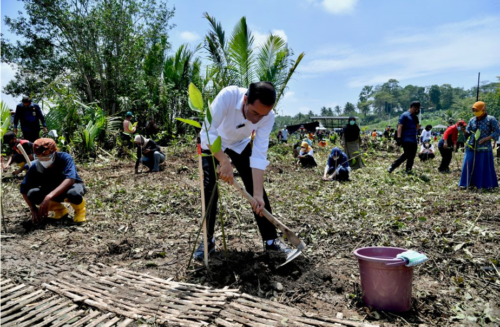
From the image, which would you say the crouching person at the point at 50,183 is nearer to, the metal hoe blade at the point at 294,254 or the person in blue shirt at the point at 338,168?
the metal hoe blade at the point at 294,254

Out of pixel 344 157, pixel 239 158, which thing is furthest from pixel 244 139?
pixel 344 157

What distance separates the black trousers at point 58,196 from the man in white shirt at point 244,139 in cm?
204

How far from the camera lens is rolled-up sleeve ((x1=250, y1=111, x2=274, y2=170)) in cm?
272

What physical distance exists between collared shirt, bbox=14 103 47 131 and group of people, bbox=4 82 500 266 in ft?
0.08

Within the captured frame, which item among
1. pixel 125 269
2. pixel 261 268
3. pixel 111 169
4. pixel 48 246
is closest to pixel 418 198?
pixel 261 268

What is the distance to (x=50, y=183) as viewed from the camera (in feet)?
13.8

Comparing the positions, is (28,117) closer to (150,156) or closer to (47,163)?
(150,156)

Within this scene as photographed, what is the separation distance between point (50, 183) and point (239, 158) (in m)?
2.64

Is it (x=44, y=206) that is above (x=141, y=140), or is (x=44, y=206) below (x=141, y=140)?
below

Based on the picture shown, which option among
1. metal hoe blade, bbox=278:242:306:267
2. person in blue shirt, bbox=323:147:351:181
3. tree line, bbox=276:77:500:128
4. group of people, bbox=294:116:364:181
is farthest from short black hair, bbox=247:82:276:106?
tree line, bbox=276:77:500:128

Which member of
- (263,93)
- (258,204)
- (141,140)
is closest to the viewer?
(263,93)

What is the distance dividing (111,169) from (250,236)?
6.24m

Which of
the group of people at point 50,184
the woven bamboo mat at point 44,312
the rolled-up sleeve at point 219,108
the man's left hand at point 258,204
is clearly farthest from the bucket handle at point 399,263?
the group of people at point 50,184

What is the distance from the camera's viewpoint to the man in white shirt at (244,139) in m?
2.43
